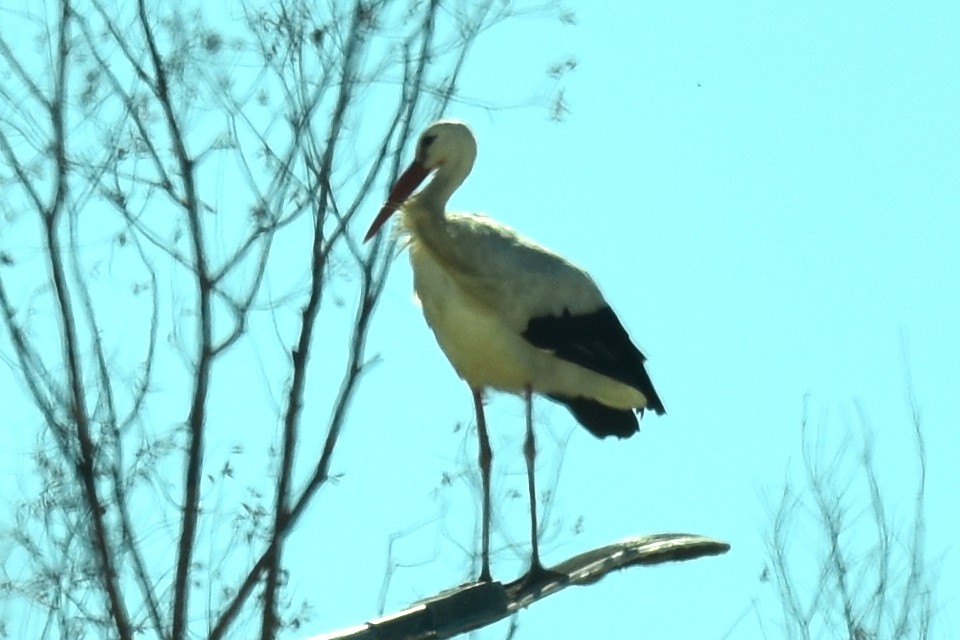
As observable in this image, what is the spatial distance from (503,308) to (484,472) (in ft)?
3.07

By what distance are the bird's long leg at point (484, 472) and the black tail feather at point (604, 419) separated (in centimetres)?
32

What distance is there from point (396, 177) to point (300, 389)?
3.41 feet

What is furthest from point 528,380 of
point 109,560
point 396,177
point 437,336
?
point 109,560

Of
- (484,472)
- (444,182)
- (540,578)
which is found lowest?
(540,578)

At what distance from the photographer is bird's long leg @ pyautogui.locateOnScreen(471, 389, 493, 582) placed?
298 inches

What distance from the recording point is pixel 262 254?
22.8 feet

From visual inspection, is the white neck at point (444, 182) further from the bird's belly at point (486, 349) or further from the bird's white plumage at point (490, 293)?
the bird's belly at point (486, 349)

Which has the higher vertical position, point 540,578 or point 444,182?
point 444,182

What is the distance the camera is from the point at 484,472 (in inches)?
313

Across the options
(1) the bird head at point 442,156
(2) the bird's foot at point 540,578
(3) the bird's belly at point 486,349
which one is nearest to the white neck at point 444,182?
(1) the bird head at point 442,156

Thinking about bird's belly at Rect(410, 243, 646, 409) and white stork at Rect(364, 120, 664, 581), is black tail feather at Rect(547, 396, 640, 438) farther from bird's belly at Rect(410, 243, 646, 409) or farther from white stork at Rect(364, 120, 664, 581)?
bird's belly at Rect(410, 243, 646, 409)

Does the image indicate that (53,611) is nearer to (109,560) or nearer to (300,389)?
(109,560)

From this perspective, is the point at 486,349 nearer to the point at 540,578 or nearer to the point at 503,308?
the point at 503,308

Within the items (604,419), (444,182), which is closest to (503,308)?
(444,182)
